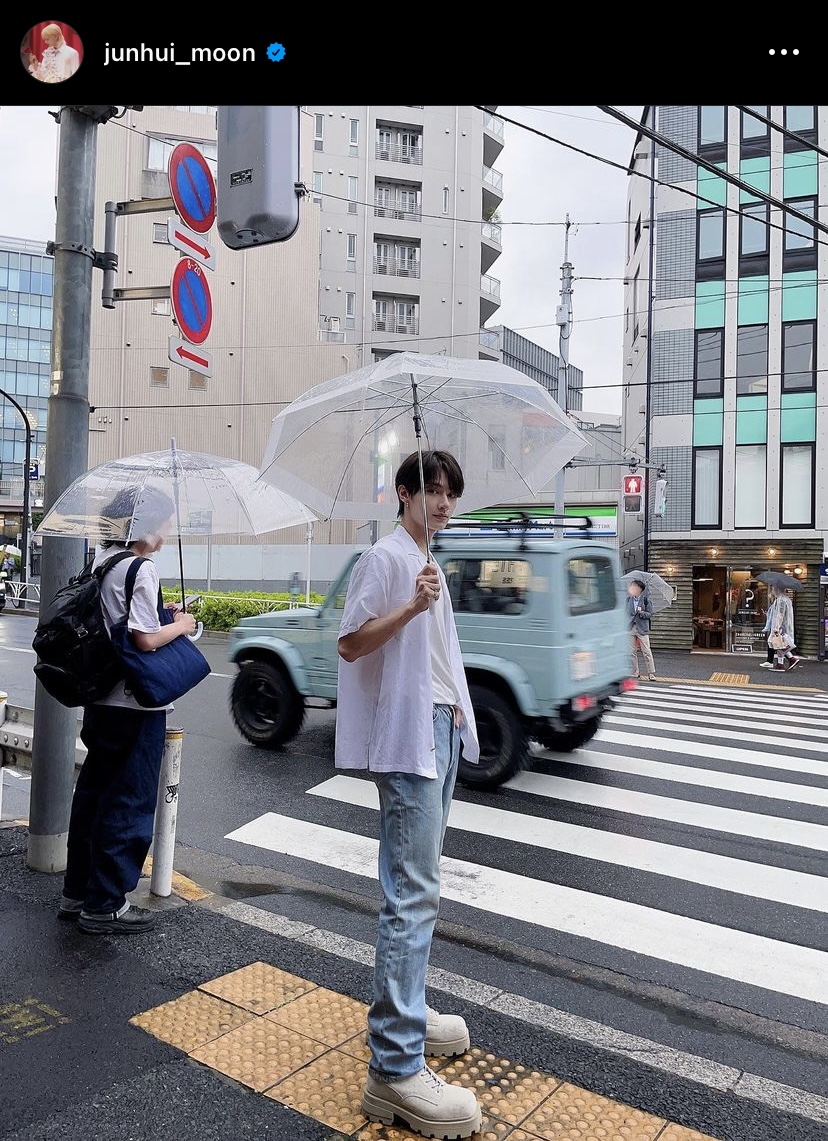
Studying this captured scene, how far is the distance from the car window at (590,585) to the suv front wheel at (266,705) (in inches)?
113

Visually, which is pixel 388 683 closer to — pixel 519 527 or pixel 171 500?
pixel 171 500

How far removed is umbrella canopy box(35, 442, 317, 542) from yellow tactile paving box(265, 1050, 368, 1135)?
239cm

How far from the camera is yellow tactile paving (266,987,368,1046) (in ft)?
10.2

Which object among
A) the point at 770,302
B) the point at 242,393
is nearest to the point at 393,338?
the point at 242,393

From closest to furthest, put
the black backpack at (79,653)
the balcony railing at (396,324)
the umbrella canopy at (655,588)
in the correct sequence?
the black backpack at (79,653)
the umbrella canopy at (655,588)
the balcony railing at (396,324)

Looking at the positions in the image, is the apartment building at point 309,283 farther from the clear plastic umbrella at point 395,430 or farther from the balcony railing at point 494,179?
the clear plastic umbrella at point 395,430

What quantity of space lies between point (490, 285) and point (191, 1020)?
141ft

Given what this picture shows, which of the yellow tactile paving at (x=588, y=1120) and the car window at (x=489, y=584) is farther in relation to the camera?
the car window at (x=489, y=584)

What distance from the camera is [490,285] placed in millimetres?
42719

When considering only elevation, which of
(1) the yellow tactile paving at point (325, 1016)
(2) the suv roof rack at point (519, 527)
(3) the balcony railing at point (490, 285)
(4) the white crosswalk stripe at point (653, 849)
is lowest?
(4) the white crosswalk stripe at point (653, 849)

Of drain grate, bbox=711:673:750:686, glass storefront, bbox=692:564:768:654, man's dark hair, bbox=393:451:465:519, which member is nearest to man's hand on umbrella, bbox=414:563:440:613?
man's dark hair, bbox=393:451:465:519

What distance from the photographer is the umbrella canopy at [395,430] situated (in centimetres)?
443

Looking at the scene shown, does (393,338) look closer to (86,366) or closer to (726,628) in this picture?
(726,628)
